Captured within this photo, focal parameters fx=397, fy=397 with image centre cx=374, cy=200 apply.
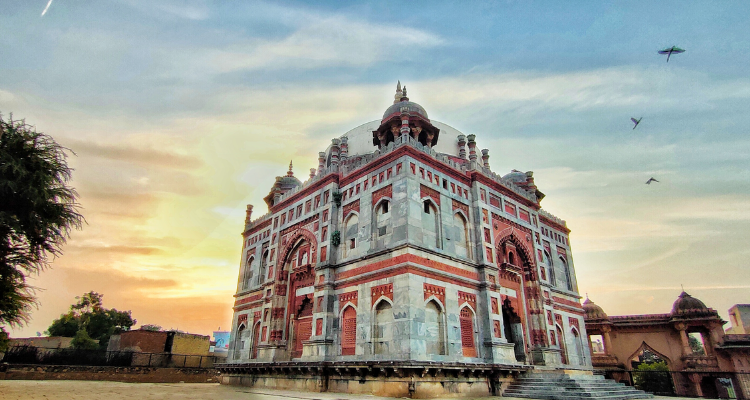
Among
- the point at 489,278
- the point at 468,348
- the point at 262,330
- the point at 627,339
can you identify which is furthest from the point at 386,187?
the point at 627,339

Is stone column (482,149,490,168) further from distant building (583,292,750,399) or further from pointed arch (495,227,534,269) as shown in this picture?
distant building (583,292,750,399)

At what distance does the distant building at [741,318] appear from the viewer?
46500mm

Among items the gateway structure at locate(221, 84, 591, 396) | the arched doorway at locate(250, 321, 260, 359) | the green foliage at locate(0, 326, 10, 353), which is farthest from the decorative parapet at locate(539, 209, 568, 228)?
the green foliage at locate(0, 326, 10, 353)

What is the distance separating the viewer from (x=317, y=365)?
17.1m

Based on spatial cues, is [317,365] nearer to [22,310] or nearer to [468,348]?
[468,348]

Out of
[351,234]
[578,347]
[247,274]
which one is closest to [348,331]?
[351,234]

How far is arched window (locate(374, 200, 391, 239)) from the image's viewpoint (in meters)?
17.9

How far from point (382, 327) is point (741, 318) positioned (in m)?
53.8

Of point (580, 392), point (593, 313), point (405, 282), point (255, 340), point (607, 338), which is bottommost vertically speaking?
point (580, 392)

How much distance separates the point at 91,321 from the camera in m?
49.4

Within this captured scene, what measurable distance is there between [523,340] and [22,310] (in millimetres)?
21114

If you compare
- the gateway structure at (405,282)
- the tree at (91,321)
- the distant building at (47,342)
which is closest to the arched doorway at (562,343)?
the gateway structure at (405,282)

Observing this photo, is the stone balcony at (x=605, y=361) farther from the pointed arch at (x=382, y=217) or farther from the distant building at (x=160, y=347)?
the distant building at (x=160, y=347)

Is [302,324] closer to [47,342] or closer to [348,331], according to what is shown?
[348,331]
